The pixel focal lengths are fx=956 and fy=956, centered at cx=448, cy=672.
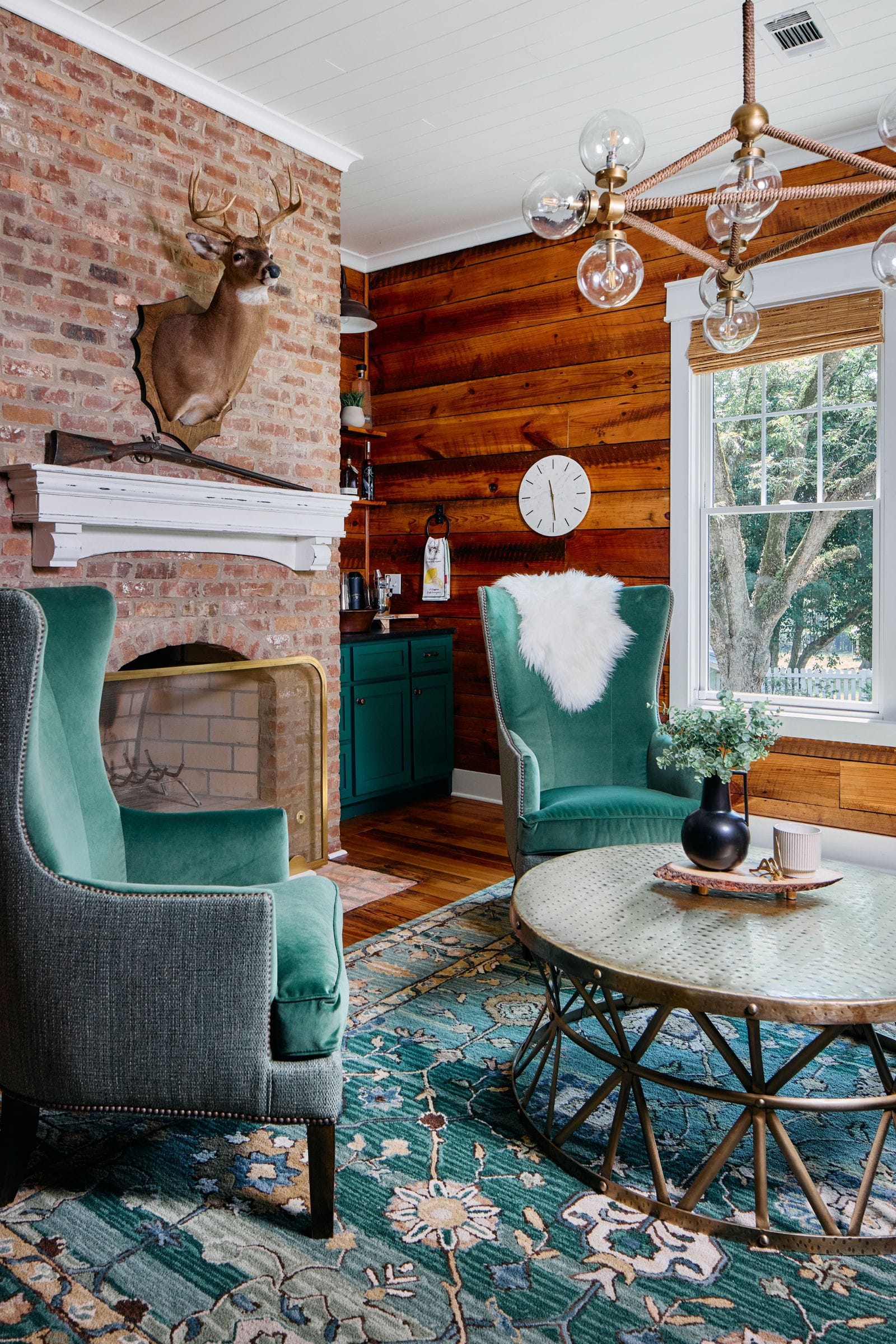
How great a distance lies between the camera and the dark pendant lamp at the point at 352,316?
424 centimetres

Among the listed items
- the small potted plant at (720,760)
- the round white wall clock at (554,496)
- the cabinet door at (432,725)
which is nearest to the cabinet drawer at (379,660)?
the cabinet door at (432,725)

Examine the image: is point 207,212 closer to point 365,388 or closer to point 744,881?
point 365,388

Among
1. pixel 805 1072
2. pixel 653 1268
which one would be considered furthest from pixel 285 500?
pixel 653 1268

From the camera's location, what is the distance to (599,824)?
2.86 meters

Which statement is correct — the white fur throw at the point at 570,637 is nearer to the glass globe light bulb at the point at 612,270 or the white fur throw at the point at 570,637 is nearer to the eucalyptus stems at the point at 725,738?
the eucalyptus stems at the point at 725,738

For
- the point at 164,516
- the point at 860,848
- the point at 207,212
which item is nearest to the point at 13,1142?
the point at 164,516

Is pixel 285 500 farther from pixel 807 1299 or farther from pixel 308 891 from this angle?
pixel 807 1299

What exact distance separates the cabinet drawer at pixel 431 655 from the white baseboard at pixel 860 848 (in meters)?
1.84

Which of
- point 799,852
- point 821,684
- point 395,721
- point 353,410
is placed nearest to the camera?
point 799,852

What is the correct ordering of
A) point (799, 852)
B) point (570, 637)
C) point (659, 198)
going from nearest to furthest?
point (659, 198)
point (799, 852)
point (570, 637)

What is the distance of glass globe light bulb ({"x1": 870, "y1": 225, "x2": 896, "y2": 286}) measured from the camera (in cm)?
187

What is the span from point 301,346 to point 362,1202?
3121 mm

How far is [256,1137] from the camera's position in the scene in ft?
6.44

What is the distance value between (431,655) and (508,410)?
1304 mm
